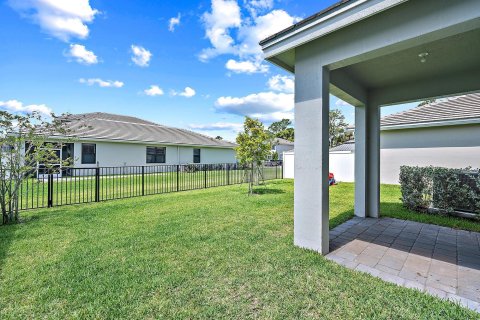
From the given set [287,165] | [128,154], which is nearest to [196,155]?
[128,154]

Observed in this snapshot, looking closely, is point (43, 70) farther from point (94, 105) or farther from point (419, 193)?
point (419, 193)

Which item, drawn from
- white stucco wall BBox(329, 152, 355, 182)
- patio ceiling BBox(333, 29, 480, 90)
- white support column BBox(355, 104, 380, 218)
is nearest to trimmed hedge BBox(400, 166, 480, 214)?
white support column BBox(355, 104, 380, 218)

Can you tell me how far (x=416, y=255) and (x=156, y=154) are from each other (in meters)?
18.4

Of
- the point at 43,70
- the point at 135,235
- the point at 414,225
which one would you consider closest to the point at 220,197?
the point at 135,235

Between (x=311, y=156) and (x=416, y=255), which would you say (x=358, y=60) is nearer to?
(x=311, y=156)

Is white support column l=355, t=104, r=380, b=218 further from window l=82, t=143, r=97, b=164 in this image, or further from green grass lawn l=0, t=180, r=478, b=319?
window l=82, t=143, r=97, b=164

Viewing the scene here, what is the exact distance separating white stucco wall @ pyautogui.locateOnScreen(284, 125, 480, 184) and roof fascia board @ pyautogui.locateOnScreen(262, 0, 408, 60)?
940 cm

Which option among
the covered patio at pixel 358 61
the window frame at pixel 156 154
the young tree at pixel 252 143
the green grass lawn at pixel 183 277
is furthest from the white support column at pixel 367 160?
the window frame at pixel 156 154

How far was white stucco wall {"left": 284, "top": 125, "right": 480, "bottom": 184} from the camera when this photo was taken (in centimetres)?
845

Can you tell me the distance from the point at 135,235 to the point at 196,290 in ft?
7.77

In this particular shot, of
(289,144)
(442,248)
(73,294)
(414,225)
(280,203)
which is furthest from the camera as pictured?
(289,144)

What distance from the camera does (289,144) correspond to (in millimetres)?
41438

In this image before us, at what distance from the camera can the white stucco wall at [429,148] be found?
8453 millimetres

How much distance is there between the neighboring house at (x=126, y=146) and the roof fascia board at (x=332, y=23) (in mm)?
13473
